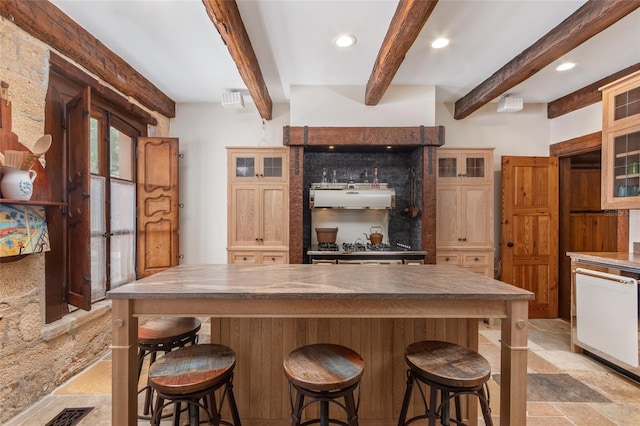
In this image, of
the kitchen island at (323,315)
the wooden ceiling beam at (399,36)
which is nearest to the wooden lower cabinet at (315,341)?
the kitchen island at (323,315)

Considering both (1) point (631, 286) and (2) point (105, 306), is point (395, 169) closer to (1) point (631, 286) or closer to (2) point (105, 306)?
(1) point (631, 286)

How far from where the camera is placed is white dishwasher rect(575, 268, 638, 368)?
2.49 m

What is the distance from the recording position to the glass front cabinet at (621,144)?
2750 mm

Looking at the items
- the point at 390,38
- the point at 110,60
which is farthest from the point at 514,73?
the point at 110,60

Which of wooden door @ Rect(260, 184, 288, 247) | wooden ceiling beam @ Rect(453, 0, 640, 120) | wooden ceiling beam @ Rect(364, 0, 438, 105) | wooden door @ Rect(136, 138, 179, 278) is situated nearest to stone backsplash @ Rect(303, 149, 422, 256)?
wooden door @ Rect(260, 184, 288, 247)

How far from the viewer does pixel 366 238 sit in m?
4.27

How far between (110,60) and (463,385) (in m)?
3.96

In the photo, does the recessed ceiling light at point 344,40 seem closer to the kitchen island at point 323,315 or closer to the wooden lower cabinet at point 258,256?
the kitchen island at point 323,315

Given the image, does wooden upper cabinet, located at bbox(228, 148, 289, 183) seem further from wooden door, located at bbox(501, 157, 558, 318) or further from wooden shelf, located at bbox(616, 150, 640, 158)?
wooden shelf, located at bbox(616, 150, 640, 158)

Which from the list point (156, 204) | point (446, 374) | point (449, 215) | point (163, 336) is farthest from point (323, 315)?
point (156, 204)

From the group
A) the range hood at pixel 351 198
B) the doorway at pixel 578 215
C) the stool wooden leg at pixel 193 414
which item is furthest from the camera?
the doorway at pixel 578 215

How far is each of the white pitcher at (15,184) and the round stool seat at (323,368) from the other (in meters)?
2.07

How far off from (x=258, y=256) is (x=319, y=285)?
241 centimetres

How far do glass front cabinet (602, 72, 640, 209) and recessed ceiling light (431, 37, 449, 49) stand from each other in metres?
1.70
